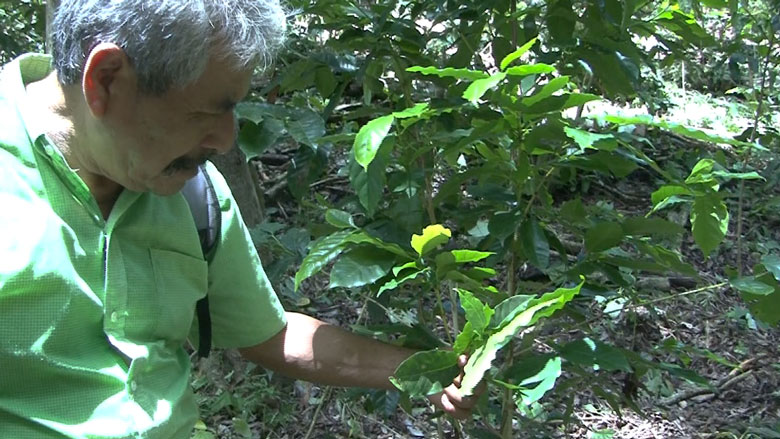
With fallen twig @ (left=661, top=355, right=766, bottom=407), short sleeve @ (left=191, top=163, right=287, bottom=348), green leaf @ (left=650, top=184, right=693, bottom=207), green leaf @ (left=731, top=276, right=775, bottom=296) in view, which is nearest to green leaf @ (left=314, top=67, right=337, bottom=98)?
short sleeve @ (left=191, top=163, right=287, bottom=348)

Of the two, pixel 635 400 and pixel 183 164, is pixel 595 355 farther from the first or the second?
pixel 635 400

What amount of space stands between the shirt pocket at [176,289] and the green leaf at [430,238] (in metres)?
0.43

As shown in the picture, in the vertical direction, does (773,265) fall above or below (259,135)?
below

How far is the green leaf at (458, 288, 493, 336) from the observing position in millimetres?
1254

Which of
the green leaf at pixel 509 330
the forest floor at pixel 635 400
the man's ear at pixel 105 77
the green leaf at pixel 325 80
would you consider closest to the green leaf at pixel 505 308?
the green leaf at pixel 509 330

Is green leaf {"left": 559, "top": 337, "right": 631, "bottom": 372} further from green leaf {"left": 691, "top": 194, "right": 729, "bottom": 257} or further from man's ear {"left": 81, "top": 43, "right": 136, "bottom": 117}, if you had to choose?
man's ear {"left": 81, "top": 43, "right": 136, "bottom": 117}

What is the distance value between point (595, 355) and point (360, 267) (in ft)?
1.57

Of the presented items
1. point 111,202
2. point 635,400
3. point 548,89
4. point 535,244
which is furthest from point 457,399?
point 635,400

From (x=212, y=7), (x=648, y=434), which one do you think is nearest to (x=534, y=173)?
(x=212, y=7)

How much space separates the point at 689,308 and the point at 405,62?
2625mm

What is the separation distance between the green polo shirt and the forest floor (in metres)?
1.28

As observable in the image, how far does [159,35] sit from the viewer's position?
121 centimetres

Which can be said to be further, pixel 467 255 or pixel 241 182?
pixel 241 182

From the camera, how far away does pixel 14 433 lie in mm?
1293
